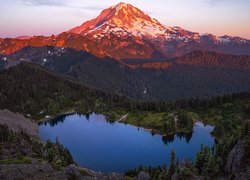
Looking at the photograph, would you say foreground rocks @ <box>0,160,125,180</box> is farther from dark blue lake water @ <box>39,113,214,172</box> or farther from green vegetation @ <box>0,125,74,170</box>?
dark blue lake water @ <box>39,113,214,172</box>

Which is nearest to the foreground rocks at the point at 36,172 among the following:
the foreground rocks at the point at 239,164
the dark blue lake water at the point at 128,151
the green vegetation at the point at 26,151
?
the green vegetation at the point at 26,151

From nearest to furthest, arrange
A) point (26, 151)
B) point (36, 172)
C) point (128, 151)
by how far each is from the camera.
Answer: point (36, 172), point (26, 151), point (128, 151)

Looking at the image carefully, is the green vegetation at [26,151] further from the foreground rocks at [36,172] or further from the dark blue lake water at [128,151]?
the dark blue lake water at [128,151]

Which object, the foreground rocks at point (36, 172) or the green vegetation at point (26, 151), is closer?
the foreground rocks at point (36, 172)

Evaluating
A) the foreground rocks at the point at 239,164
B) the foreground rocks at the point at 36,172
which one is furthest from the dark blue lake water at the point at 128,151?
the foreground rocks at the point at 239,164

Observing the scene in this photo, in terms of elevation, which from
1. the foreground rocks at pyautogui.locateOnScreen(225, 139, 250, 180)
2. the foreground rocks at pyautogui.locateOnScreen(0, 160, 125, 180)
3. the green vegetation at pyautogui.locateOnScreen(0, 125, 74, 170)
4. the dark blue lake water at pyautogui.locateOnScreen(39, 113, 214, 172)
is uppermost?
the foreground rocks at pyautogui.locateOnScreen(225, 139, 250, 180)

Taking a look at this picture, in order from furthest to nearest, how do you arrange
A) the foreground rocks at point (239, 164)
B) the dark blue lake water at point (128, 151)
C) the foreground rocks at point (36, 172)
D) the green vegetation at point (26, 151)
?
the dark blue lake water at point (128, 151) → the green vegetation at point (26, 151) → the foreground rocks at point (36, 172) → the foreground rocks at point (239, 164)

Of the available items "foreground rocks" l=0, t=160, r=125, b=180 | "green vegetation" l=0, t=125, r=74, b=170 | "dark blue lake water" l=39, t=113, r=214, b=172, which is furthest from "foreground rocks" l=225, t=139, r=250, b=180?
"dark blue lake water" l=39, t=113, r=214, b=172

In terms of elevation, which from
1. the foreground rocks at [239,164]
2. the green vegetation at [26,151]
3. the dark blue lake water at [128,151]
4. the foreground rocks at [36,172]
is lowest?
the dark blue lake water at [128,151]

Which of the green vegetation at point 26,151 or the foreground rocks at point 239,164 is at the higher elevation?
the foreground rocks at point 239,164

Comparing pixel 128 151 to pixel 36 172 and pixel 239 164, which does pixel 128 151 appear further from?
pixel 239 164

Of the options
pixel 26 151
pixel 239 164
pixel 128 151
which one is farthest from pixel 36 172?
pixel 128 151

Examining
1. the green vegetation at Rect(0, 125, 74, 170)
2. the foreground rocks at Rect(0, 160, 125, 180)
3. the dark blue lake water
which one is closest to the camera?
the foreground rocks at Rect(0, 160, 125, 180)

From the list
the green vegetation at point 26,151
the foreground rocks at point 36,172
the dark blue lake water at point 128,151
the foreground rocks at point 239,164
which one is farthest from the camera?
the dark blue lake water at point 128,151
